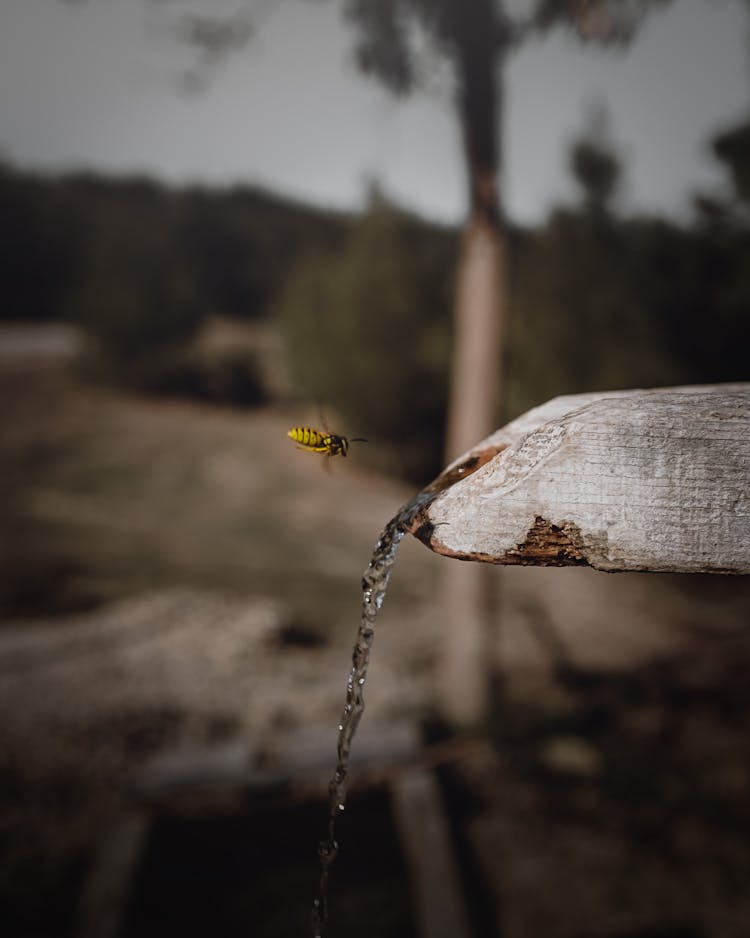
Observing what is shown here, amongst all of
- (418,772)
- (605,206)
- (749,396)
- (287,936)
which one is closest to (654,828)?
(418,772)

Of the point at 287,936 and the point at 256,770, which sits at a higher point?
the point at 256,770

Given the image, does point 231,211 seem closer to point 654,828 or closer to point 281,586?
point 281,586

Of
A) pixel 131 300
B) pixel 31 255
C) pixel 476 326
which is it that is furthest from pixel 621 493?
pixel 31 255

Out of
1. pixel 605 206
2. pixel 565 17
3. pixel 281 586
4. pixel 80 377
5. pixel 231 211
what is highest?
pixel 231 211

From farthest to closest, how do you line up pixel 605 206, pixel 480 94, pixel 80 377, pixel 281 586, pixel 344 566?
pixel 80 377
pixel 605 206
pixel 344 566
pixel 281 586
pixel 480 94

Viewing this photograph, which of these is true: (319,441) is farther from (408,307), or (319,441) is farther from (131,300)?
(131,300)

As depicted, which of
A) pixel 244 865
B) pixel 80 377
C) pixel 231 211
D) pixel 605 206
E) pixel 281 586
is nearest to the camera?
pixel 244 865

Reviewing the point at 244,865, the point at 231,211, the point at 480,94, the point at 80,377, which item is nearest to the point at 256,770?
the point at 244,865

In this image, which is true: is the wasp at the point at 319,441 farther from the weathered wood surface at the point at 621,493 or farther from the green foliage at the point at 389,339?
the green foliage at the point at 389,339

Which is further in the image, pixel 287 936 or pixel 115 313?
pixel 115 313
